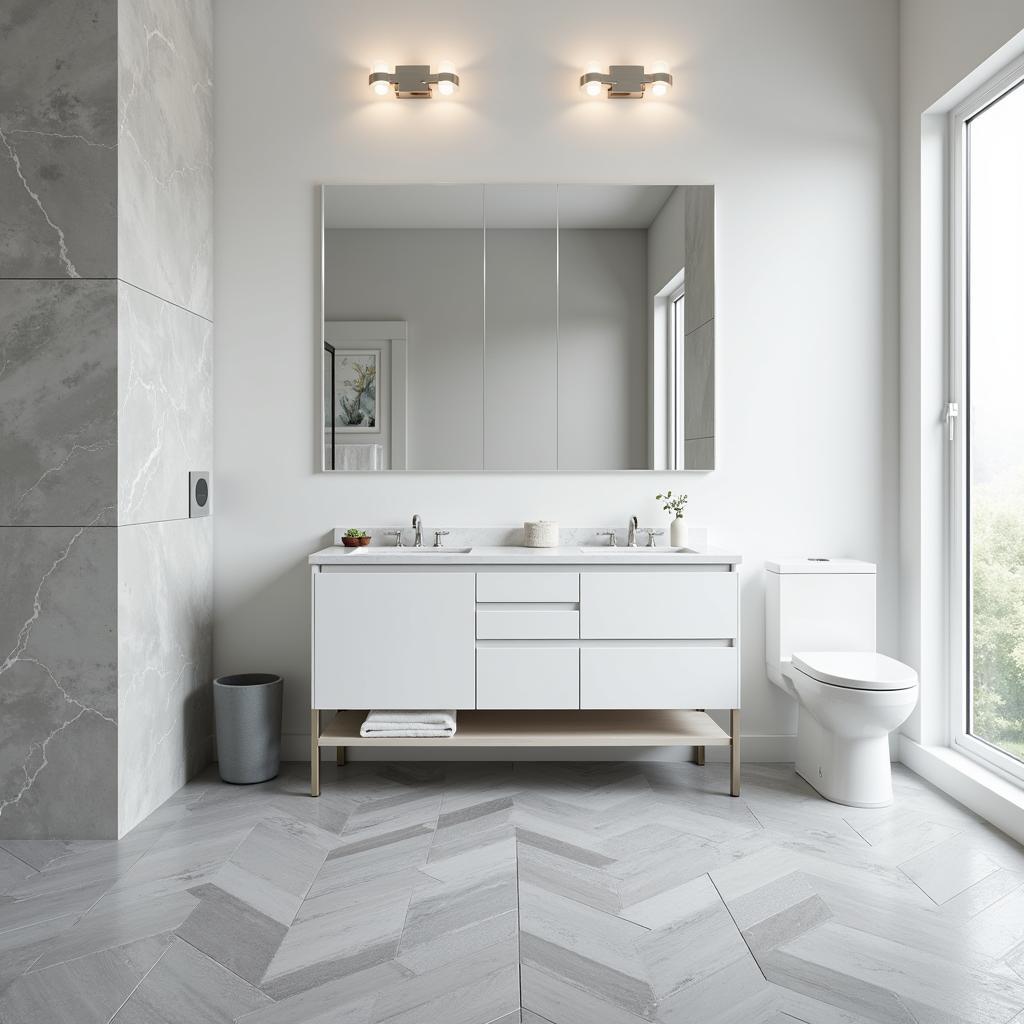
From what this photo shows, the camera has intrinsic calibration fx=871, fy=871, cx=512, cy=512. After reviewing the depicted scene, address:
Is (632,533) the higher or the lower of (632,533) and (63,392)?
the lower

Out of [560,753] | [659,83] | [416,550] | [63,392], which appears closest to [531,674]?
[560,753]

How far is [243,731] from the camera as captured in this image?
9.81ft

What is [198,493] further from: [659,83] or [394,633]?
[659,83]

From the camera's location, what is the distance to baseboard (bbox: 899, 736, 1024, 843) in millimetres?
2549

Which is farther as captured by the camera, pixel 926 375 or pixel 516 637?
pixel 926 375

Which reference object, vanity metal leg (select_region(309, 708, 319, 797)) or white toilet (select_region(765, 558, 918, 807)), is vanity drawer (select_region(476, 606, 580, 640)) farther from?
white toilet (select_region(765, 558, 918, 807))

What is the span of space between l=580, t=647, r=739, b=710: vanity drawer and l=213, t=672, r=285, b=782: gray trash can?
111 cm

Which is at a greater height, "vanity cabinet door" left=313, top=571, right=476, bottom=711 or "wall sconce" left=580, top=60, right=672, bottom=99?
"wall sconce" left=580, top=60, right=672, bottom=99

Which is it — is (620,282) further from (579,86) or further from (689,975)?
(689,975)

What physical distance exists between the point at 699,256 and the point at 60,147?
215 cm

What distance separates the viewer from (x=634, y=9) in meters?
3.26

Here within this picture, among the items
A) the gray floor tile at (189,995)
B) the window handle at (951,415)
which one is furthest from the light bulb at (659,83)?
the gray floor tile at (189,995)

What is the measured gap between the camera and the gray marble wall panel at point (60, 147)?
8.18 ft

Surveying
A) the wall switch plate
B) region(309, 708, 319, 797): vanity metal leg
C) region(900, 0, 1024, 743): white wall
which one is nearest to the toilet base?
region(900, 0, 1024, 743): white wall
